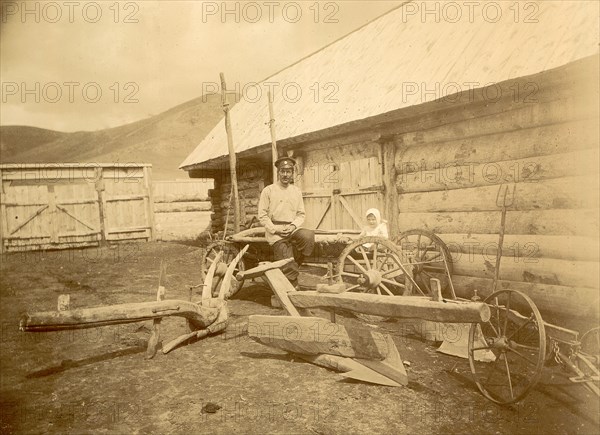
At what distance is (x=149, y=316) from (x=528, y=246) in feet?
15.1

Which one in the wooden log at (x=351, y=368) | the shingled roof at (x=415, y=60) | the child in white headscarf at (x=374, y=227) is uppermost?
the shingled roof at (x=415, y=60)

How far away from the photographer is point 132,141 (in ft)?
174

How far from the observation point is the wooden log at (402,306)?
3086 mm

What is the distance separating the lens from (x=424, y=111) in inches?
245

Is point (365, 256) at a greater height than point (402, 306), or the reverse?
point (365, 256)

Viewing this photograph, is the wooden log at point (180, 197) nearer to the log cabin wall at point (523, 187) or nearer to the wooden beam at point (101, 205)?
the wooden beam at point (101, 205)

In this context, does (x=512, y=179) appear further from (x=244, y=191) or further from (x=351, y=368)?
(x=244, y=191)

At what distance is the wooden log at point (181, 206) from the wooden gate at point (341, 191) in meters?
7.81

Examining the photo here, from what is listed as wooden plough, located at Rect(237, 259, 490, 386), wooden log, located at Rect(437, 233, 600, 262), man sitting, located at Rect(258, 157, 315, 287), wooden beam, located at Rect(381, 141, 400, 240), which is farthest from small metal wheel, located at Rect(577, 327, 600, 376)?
man sitting, located at Rect(258, 157, 315, 287)

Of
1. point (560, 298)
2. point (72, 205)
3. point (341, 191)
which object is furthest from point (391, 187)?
point (72, 205)

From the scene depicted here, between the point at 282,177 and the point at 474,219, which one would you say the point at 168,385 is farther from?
the point at 474,219

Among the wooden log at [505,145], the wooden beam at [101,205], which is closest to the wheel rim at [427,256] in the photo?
the wooden log at [505,145]

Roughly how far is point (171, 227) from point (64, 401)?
12.0m

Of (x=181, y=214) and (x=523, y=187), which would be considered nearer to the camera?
(x=523, y=187)
